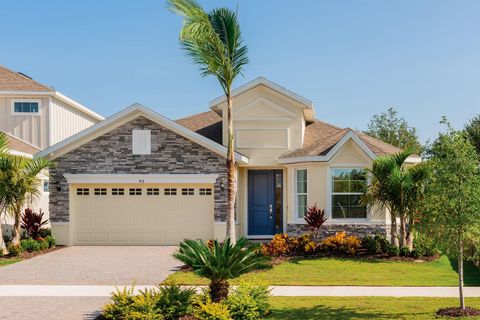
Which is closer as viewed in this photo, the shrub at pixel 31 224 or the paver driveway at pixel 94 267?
the paver driveway at pixel 94 267

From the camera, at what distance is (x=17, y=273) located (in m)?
15.4

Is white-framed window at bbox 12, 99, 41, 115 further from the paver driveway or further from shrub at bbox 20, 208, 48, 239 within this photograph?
the paver driveway

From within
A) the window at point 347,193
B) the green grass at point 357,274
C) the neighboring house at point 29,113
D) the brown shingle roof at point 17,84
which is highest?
the brown shingle roof at point 17,84

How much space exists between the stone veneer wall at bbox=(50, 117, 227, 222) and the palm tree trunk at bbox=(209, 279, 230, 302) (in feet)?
34.0

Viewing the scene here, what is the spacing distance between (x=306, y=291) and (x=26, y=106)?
62.0ft

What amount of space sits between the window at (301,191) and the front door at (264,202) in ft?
4.98

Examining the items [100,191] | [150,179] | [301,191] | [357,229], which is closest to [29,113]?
[100,191]

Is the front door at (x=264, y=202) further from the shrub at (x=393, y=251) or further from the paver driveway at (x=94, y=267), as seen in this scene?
the shrub at (x=393, y=251)

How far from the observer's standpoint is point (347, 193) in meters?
19.8

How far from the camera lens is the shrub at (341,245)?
58.2 ft

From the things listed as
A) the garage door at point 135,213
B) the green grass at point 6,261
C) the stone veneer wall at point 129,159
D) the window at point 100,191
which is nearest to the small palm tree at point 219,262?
the green grass at point 6,261

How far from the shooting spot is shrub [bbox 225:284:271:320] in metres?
10.1

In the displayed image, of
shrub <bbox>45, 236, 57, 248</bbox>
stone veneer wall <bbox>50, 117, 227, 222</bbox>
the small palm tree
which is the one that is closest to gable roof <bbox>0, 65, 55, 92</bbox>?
stone veneer wall <bbox>50, 117, 227, 222</bbox>

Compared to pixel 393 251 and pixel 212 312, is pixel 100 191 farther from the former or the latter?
pixel 212 312
